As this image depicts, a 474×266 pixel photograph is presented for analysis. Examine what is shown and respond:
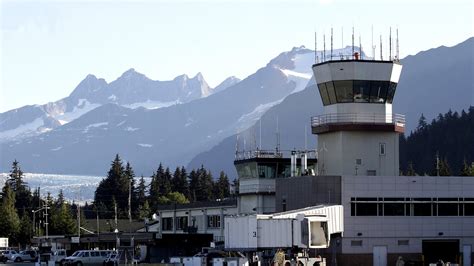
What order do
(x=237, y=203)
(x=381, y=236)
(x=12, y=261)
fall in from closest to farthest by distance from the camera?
(x=381, y=236) < (x=237, y=203) < (x=12, y=261)

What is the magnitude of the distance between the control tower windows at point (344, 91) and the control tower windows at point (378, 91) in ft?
5.86

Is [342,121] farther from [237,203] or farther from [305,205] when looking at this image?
[237,203]

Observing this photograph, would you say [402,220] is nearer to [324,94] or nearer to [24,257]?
[324,94]

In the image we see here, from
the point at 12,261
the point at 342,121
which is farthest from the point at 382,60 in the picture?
the point at 12,261

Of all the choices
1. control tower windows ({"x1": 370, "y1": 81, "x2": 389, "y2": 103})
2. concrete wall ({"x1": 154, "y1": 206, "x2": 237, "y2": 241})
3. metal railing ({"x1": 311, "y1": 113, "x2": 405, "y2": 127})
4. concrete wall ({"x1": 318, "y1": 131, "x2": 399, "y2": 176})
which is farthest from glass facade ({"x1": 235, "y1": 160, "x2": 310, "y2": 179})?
control tower windows ({"x1": 370, "y1": 81, "x2": 389, "y2": 103})

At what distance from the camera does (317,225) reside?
3110 inches

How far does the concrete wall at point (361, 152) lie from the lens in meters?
92.3

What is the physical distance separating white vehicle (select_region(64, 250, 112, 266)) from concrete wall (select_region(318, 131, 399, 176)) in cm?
2449

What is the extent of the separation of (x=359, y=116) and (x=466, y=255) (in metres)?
14.2

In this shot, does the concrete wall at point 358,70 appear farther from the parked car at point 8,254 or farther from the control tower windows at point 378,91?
the parked car at point 8,254

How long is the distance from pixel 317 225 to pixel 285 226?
113 inches

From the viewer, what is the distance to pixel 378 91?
92.5 meters

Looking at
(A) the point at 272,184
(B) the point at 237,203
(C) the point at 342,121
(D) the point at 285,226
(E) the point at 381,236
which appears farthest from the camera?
(B) the point at 237,203

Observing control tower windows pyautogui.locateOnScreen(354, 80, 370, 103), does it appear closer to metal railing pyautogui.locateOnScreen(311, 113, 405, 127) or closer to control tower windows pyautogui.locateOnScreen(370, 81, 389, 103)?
control tower windows pyautogui.locateOnScreen(370, 81, 389, 103)
